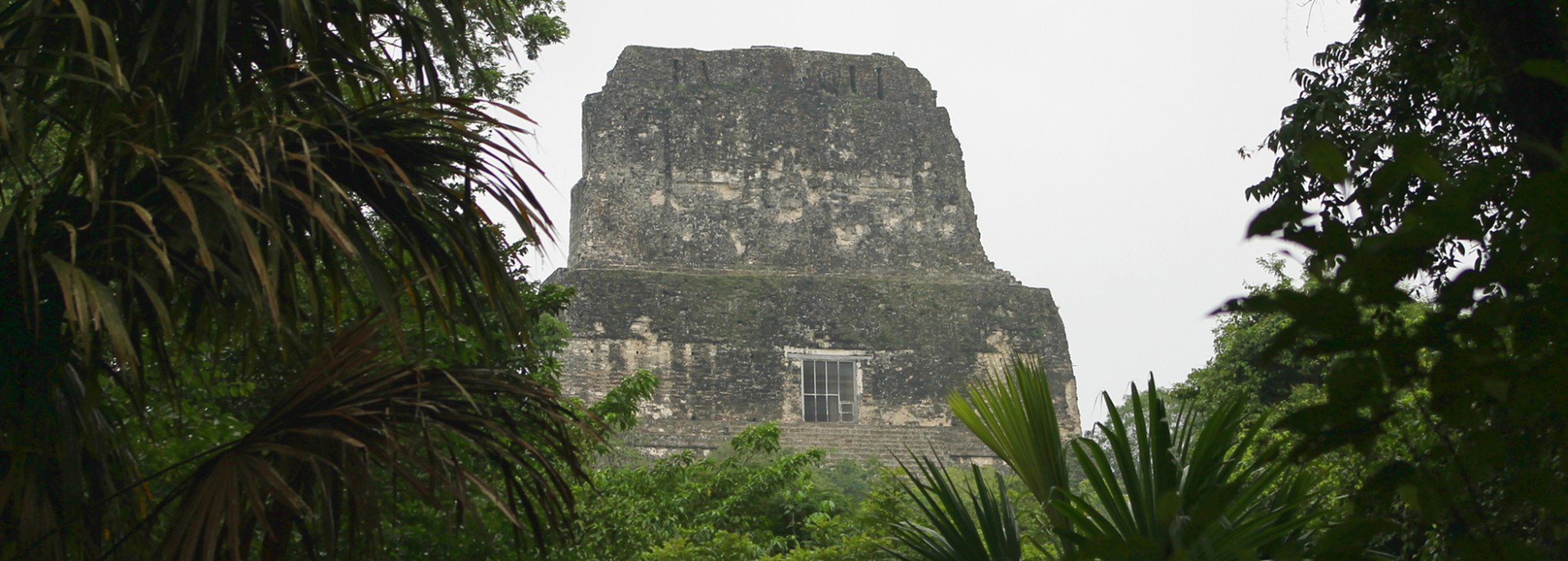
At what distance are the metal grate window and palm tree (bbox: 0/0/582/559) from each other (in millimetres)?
16772

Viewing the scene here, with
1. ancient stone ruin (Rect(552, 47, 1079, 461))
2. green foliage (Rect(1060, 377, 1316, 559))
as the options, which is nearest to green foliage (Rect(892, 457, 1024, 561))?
green foliage (Rect(1060, 377, 1316, 559))

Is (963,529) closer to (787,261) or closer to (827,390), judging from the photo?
(827,390)

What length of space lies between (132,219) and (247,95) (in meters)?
0.58

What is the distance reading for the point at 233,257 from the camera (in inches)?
114

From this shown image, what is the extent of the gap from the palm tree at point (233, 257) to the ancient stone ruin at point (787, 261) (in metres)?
15.7

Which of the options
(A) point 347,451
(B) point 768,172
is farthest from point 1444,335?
(B) point 768,172

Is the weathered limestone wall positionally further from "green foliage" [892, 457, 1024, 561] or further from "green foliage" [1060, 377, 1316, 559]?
"green foliage" [1060, 377, 1316, 559]

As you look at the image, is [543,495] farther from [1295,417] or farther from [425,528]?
[425,528]

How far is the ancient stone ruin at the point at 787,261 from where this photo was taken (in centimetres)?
2000

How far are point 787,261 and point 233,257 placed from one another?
63.0ft

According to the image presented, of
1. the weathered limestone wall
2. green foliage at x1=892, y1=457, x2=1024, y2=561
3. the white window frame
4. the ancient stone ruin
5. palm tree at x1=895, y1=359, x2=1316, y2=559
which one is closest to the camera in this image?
palm tree at x1=895, y1=359, x2=1316, y2=559

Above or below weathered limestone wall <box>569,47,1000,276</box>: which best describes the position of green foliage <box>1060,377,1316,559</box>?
below

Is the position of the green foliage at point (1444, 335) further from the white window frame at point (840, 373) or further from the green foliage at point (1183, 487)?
the white window frame at point (840, 373)

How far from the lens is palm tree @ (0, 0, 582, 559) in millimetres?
2848
